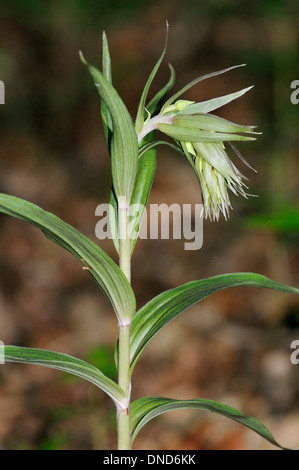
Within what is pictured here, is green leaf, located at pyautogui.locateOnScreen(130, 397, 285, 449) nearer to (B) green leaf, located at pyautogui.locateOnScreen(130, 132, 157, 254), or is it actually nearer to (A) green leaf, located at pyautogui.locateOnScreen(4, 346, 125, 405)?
(A) green leaf, located at pyautogui.locateOnScreen(4, 346, 125, 405)

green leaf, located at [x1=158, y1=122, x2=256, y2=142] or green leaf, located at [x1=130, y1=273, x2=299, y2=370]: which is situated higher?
green leaf, located at [x1=158, y1=122, x2=256, y2=142]

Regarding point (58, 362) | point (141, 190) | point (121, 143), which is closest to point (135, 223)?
point (141, 190)

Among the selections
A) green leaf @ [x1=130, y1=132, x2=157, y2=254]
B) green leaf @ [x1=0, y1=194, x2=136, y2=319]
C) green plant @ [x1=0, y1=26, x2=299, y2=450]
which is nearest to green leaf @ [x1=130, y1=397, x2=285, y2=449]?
green plant @ [x1=0, y1=26, x2=299, y2=450]

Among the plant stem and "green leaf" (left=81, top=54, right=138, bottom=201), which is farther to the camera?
the plant stem

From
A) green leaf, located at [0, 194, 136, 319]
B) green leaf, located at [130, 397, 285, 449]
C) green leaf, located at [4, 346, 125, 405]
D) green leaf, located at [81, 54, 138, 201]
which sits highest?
green leaf, located at [81, 54, 138, 201]

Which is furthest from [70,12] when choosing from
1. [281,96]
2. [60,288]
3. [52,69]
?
[60,288]

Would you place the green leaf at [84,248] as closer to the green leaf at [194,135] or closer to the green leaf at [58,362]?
the green leaf at [58,362]

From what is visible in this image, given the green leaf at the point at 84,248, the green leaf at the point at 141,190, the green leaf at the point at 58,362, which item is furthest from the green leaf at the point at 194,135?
the green leaf at the point at 58,362
